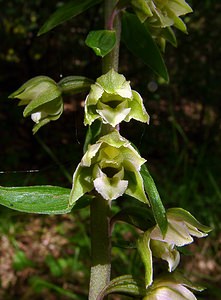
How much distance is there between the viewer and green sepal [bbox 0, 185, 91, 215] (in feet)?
5.48

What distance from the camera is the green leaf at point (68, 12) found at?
5.87ft

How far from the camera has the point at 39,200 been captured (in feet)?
5.60

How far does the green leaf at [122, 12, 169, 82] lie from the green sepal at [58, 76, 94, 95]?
0.23 m

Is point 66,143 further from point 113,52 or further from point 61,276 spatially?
point 113,52

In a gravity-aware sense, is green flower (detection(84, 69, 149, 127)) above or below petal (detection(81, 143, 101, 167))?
above

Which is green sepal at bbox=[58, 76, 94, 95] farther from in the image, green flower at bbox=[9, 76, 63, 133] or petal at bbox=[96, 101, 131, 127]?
petal at bbox=[96, 101, 131, 127]

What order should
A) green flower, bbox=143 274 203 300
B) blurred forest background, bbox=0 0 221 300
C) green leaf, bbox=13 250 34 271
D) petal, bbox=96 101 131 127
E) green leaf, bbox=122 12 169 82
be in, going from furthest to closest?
blurred forest background, bbox=0 0 221 300 → green leaf, bbox=13 250 34 271 → green leaf, bbox=122 12 169 82 → green flower, bbox=143 274 203 300 → petal, bbox=96 101 131 127

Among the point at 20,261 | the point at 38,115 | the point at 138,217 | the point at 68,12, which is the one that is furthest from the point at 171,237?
the point at 20,261

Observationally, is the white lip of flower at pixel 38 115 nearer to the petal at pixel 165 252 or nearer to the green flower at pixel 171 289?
the petal at pixel 165 252

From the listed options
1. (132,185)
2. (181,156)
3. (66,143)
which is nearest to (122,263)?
(181,156)

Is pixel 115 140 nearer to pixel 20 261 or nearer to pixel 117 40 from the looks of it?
pixel 117 40

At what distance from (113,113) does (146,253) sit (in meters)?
0.44

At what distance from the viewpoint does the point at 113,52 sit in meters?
1.71

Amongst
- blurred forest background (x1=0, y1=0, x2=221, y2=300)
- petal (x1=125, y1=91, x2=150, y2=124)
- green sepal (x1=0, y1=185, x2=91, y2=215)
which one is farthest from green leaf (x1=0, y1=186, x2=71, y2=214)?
blurred forest background (x1=0, y1=0, x2=221, y2=300)
